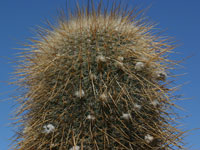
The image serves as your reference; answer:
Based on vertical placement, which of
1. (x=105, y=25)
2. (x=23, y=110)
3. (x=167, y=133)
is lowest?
(x=167, y=133)

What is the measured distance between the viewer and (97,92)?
2639 millimetres

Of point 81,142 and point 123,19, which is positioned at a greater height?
point 123,19

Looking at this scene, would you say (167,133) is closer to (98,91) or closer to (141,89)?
(141,89)

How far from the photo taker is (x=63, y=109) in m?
2.70

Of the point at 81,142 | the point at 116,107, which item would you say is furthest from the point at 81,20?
the point at 81,142

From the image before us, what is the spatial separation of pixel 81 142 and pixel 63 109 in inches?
14.7

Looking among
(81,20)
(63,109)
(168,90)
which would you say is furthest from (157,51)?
(63,109)

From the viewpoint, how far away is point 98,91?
265 centimetres

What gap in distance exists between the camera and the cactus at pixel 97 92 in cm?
261

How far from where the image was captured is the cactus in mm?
2605

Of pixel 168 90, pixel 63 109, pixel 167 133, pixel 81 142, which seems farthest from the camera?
pixel 168 90

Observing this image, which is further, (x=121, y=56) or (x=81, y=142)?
(x=121, y=56)

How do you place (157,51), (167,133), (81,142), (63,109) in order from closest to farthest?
(81,142), (63,109), (167,133), (157,51)

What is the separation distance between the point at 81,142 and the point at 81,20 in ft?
4.78
